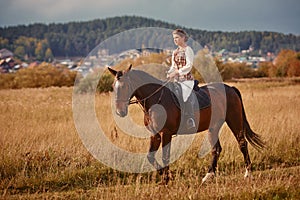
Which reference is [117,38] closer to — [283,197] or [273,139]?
[283,197]

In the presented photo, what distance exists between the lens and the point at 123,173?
25.8ft

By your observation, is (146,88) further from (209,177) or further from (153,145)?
(209,177)

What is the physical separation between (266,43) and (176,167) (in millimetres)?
105355

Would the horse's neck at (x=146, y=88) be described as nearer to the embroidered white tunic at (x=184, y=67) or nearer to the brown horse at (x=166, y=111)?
the brown horse at (x=166, y=111)

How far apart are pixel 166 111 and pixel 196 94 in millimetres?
909

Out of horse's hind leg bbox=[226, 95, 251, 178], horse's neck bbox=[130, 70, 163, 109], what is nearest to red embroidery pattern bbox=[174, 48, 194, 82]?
horse's neck bbox=[130, 70, 163, 109]

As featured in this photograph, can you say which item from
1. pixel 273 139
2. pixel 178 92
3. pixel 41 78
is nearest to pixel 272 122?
pixel 273 139

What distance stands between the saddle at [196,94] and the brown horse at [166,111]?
0.23 ft

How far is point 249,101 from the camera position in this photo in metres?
16.7

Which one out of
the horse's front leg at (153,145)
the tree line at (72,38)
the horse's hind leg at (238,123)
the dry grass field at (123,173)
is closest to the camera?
the dry grass field at (123,173)

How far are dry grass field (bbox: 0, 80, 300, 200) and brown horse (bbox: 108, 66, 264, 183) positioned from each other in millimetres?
607

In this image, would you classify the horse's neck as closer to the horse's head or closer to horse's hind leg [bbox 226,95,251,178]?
the horse's head

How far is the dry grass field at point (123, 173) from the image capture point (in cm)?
587

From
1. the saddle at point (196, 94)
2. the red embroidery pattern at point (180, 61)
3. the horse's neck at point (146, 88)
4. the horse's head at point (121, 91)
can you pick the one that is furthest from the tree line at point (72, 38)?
the horse's head at point (121, 91)
